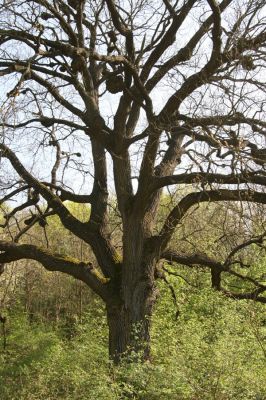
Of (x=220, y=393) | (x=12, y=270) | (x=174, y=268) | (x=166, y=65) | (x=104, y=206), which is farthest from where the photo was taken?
(x=12, y=270)

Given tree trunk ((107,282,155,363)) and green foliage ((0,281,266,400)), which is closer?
green foliage ((0,281,266,400))

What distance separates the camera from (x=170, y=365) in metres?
6.96

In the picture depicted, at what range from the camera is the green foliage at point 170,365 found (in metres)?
6.39

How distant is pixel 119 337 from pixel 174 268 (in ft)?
28.2

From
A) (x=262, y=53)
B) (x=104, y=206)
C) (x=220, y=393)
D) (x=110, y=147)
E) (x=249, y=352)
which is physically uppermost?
(x=262, y=53)

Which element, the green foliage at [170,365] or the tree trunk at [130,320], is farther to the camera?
the tree trunk at [130,320]

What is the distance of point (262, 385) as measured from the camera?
7297mm

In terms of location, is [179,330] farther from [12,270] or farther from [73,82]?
[12,270]

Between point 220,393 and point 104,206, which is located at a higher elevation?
point 104,206

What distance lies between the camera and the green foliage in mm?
6387

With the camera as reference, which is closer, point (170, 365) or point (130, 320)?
point (170, 365)

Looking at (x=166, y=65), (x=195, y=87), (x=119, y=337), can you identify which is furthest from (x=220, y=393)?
(x=166, y=65)

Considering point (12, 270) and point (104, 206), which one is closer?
point (104, 206)

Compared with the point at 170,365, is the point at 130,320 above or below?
above
